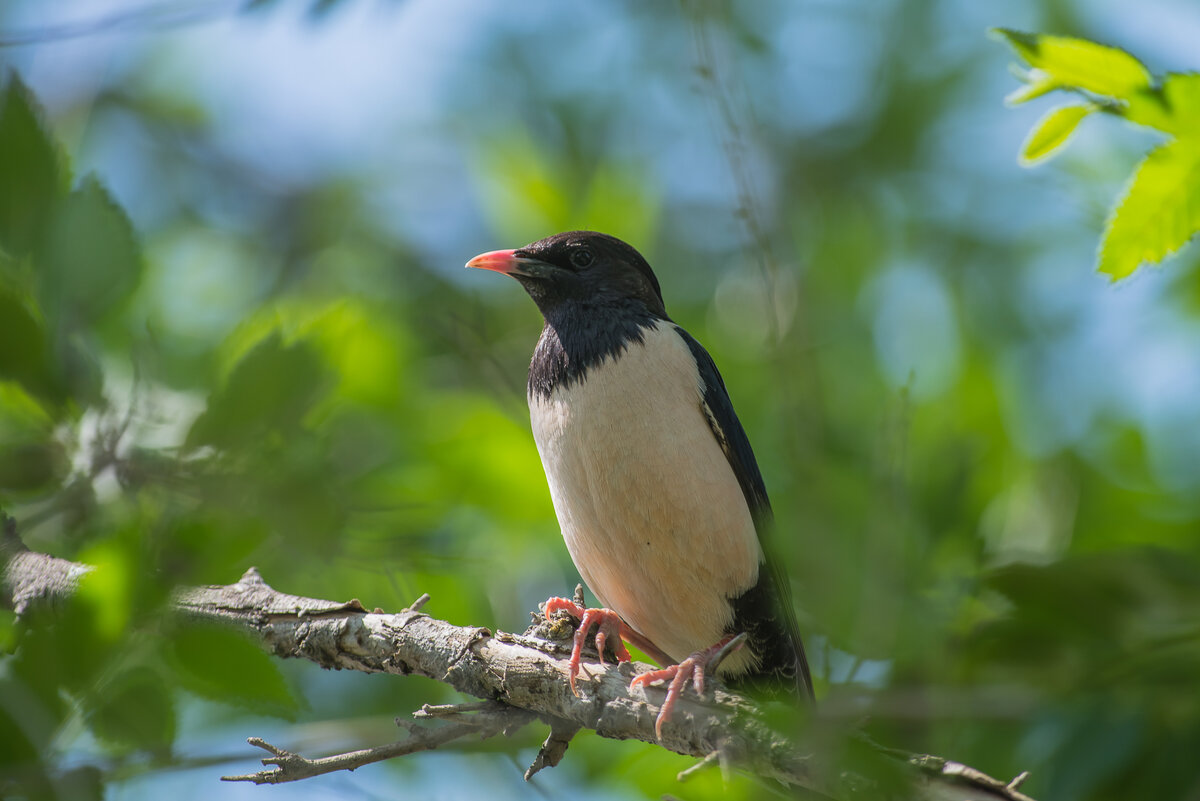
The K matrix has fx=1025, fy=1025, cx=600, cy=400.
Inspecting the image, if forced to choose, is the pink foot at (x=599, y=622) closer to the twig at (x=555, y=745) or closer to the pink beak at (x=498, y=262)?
the twig at (x=555, y=745)

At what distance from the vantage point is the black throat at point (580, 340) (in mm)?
4336

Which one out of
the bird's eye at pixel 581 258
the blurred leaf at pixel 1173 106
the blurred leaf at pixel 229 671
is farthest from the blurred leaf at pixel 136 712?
the bird's eye at pixel 581 258

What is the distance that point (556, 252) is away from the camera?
4.91 meters

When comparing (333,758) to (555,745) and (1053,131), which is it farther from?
(1053,131)

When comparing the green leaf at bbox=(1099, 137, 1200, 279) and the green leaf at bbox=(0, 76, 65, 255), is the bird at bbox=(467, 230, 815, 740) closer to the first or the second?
the green leaf at bbox=(1099, 137, 1200, 279)

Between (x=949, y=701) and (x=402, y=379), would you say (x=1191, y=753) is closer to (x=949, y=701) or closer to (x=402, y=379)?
(x=949, y=701)

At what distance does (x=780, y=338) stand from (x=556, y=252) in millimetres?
2720

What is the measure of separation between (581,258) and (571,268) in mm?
68

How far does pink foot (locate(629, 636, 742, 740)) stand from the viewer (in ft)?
10.4

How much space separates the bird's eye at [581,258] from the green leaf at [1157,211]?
2.93 meters

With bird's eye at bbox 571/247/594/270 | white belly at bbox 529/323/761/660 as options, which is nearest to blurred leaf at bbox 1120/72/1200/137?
white belly at bbox 529/323/761/660

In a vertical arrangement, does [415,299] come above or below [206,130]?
below

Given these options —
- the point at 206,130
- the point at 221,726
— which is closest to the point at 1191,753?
the point at 221,726

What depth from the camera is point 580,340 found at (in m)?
4.45
